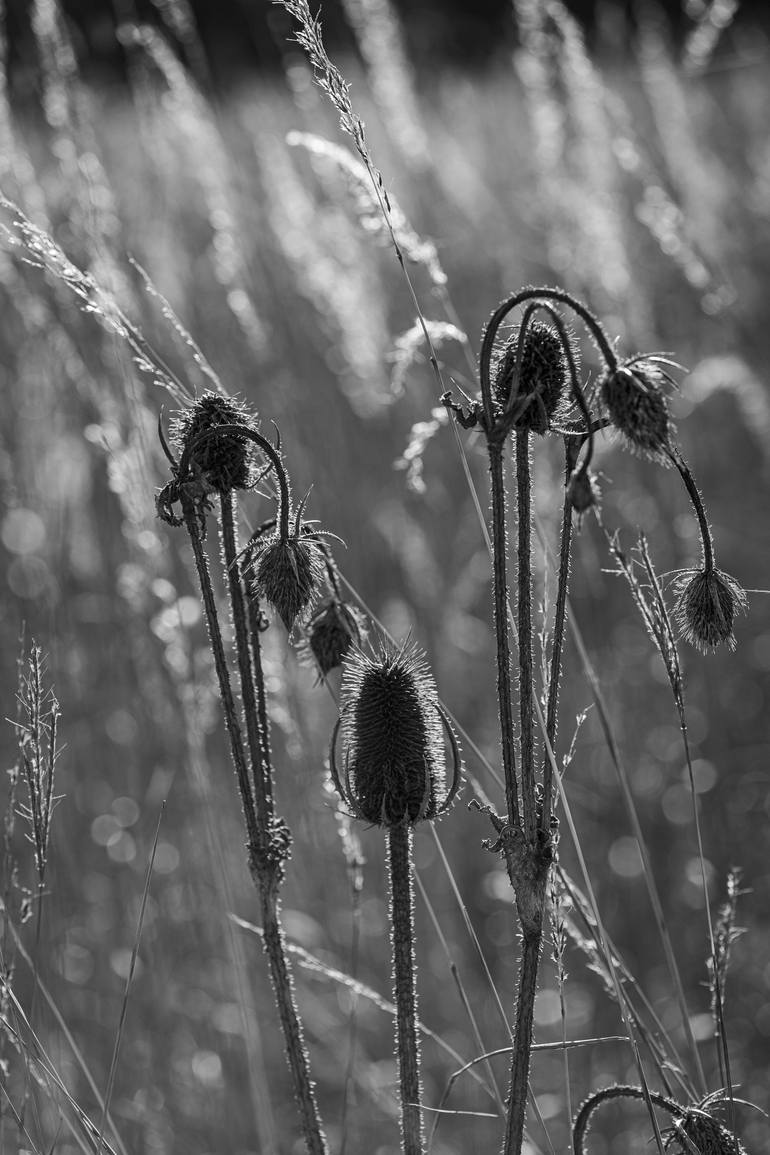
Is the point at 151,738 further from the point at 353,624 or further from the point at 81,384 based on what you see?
the point at 353,624

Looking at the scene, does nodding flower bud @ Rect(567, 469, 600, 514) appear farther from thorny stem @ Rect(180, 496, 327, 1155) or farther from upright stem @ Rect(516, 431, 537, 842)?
thorny stem @ Rect(180, 496, 327, 1155)

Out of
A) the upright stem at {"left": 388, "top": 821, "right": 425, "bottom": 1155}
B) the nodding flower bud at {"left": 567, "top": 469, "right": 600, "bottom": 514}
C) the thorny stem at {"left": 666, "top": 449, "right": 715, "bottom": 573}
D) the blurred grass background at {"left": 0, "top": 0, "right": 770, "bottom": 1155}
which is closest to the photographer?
the nodding flower bud at {"left": 567, "top": 469, "right": 600, "bottom": 514}

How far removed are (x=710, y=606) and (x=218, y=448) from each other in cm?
69

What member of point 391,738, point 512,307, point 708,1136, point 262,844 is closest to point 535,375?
point 512,307

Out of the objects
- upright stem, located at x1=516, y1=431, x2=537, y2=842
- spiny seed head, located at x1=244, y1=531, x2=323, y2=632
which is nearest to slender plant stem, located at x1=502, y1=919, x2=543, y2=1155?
upright stem, located at x1=516, y1=431, x2=537, y2=842

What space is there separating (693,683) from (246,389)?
2.23 metres

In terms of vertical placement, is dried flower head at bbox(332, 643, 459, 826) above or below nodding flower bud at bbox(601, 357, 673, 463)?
below

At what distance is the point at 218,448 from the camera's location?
5.23 feet

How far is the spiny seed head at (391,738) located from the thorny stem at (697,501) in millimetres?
409

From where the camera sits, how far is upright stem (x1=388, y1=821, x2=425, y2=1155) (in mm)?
1572

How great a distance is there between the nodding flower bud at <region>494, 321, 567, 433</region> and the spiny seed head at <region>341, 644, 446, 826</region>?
0.40 m

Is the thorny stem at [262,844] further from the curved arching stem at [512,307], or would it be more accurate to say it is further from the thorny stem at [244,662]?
the curved arching stem at [512,307]

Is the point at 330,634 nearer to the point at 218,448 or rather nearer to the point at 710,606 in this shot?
the point at 218,448

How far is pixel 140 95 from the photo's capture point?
16.2 feet
